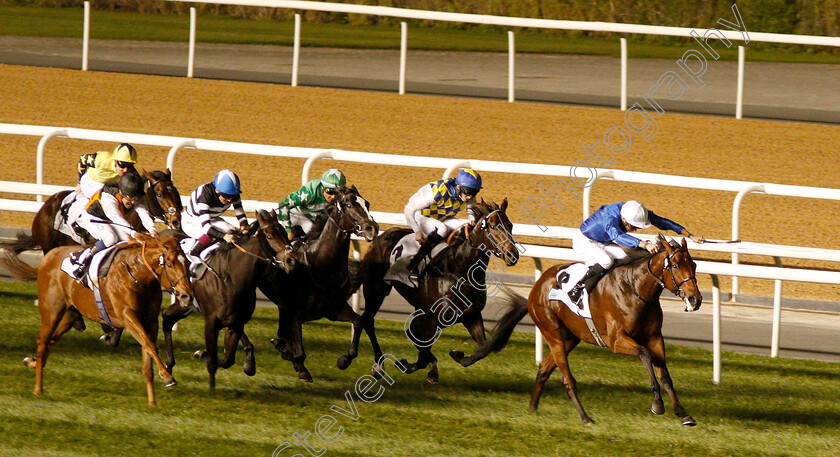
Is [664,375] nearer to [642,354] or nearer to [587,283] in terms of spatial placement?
[642,354]

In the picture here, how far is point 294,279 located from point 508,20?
6547 mm

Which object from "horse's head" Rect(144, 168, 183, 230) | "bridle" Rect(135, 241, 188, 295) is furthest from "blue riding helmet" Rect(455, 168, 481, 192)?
"bridle" Rect(135, 241, 188, 295)

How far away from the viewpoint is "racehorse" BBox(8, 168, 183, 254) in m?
7.71

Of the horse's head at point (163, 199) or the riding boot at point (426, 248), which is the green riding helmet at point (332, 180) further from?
the horse's head at point (163, 199)

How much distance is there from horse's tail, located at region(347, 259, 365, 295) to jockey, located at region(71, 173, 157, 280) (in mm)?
1235

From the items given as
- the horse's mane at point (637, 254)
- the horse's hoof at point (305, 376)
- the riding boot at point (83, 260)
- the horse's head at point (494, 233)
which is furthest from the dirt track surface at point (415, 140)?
the riding boot at point (83, 260)

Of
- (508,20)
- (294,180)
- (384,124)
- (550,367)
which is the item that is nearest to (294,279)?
(550,367)

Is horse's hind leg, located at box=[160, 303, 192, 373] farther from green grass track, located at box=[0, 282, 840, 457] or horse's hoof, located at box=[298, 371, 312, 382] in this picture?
horse's hoof, located at box=[298, 371, 312, 382]

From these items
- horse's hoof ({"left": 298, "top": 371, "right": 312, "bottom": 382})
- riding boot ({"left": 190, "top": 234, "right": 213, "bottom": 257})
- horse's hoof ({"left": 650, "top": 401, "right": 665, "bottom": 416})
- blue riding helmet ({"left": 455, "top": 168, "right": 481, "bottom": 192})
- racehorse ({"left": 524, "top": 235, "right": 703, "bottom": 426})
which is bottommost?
horse's hoof ({"left": 298, "top": 371, "right": 312, "bottom": 382})

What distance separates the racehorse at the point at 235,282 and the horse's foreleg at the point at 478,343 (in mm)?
1205

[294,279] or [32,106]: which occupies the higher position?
[32,106]

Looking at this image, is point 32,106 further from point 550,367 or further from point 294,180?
point 550,367

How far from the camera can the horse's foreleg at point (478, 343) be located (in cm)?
713

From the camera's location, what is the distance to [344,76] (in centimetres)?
1495
